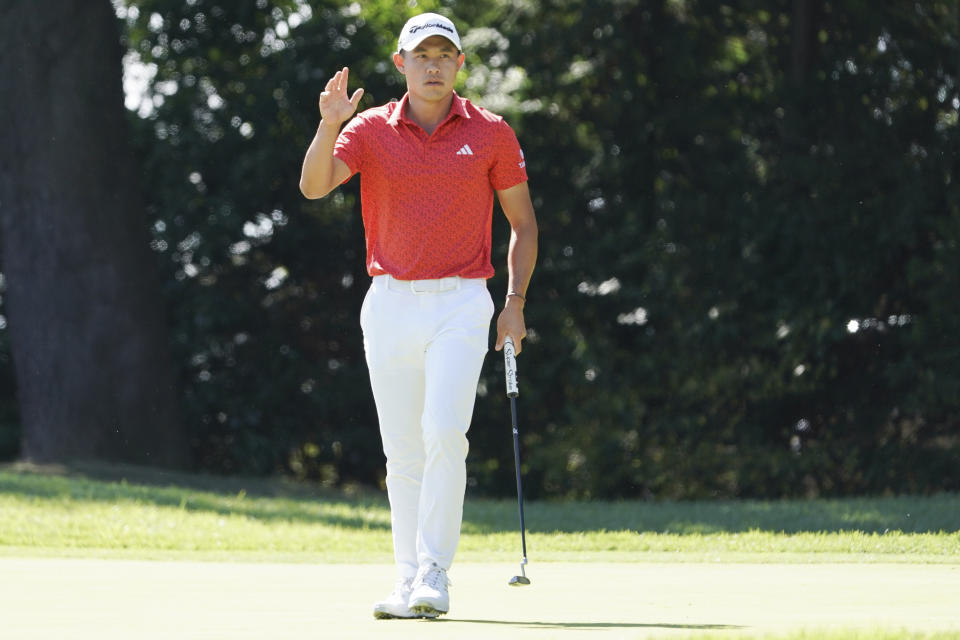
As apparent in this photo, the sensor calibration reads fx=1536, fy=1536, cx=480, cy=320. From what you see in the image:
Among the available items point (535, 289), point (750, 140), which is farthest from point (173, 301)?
point (750, 140)

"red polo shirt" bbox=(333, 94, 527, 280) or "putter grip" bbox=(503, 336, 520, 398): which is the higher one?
"red polo shirt" bbox=(333, 94, 527, 280)

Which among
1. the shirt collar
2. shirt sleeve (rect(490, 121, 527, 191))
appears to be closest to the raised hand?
the shirt collar

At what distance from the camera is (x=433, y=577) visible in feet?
16.9

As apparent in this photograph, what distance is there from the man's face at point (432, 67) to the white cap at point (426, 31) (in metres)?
0.03

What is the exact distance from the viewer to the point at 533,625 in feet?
15.6

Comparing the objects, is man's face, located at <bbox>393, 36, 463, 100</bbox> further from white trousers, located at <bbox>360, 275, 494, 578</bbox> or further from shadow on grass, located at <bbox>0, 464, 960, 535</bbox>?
shadow on grass, located at <bbox>0, 464, 960, 535</bbox>

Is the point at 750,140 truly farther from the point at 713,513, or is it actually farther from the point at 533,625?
the point at 533,625

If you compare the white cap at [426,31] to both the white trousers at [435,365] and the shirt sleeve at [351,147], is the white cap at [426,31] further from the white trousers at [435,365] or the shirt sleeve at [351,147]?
the white trousers at [435,365]

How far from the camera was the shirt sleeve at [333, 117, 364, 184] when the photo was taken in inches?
213

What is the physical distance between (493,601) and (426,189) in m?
1.49

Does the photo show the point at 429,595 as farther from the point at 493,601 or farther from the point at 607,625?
the point at 607,625

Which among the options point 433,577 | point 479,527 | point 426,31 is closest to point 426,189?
point 426,31

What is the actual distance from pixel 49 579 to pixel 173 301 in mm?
9318

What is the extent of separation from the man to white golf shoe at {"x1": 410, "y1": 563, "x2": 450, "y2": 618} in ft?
0.15
